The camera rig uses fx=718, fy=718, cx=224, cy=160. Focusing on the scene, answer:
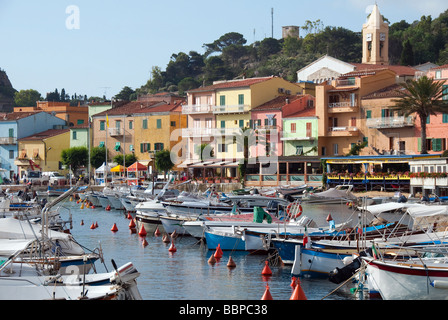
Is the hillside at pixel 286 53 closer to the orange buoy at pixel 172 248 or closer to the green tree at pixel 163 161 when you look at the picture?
the green tree at pixel 163 161

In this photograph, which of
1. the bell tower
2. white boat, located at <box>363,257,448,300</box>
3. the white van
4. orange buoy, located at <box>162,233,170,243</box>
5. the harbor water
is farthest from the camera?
the bell tower

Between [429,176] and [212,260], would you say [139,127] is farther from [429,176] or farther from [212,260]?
[212,260]

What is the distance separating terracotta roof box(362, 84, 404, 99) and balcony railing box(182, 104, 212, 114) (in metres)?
18.4

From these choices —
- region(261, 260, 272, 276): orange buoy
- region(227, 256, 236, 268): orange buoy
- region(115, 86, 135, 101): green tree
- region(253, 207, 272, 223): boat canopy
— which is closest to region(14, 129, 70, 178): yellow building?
region(115, 86, 135, 101): green tree

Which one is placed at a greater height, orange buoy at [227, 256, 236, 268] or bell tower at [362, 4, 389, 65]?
bell tower at [362, 4, 389, 65]

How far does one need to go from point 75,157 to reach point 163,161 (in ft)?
41.8

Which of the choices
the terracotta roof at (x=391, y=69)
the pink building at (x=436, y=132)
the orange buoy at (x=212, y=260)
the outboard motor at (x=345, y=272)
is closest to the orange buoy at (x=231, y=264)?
the orange buoy at (x=212, y=260)

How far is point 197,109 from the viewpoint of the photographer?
80.5 meters

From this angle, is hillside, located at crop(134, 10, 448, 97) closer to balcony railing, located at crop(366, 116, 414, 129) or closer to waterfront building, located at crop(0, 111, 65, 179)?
waterfront building, located at crop(0, 111, 65, 179)

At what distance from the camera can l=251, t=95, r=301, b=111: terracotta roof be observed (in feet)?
245

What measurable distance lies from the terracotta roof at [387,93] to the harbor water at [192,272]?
35028mm

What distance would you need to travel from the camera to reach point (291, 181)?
68938 millimetres
